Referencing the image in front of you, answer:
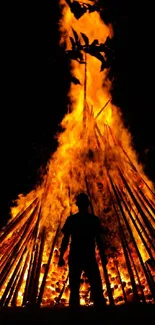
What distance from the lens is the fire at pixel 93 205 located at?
4.49 metres

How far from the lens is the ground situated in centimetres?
351

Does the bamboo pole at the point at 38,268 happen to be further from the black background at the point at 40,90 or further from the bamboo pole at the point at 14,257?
the black background at the point at 40,90

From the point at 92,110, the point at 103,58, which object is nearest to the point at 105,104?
the point at 92,110

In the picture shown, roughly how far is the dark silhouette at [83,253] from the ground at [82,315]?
5.1 inches

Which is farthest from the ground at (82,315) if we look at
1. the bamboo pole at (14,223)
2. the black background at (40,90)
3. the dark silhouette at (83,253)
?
the black background at (40,90)

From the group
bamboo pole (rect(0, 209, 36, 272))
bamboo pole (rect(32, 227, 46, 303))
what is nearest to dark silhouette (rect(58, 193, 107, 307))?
bamboo pole (rect(32, 227, 46, 303))

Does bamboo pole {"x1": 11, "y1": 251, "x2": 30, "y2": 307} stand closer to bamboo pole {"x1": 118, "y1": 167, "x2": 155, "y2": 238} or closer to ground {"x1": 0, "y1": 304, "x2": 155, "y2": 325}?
ground {"x1": 0, "y1": 304, "x2": 155, "y2": 325}

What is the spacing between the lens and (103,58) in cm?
379

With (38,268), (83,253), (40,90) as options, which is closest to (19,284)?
(38,268)

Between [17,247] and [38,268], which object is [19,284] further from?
[17,247]

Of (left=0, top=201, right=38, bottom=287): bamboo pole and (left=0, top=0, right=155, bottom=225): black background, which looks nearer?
(left=0, top=201, right=38, bottom=287): bamboo pole

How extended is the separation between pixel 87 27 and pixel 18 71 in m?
1.95

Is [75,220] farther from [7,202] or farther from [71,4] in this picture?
[7,202]

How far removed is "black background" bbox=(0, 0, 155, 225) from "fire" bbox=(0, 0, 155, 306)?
39 centimetres
